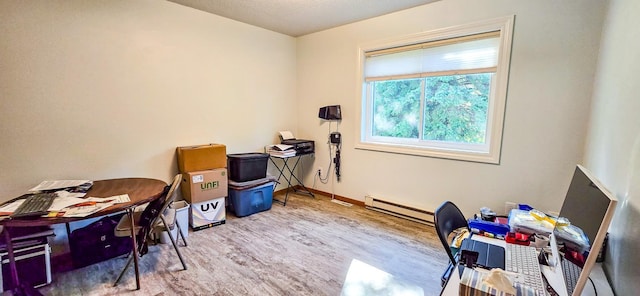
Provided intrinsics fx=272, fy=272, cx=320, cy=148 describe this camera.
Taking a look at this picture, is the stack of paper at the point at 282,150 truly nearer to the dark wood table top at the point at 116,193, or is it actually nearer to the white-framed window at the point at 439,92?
the white-framed window at the point at 439,92

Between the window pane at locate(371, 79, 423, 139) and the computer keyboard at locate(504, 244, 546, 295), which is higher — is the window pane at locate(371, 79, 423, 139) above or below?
above

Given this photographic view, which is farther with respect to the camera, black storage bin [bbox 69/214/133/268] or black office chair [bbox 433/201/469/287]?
black storage bin [bbox 69/214/133/268]

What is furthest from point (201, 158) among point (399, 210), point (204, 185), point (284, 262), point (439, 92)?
point (439, 92)

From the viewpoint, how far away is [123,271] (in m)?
2.04

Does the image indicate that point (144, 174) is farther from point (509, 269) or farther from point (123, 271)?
point (509, 269)

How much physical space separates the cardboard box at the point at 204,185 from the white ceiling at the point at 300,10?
6.00 ft

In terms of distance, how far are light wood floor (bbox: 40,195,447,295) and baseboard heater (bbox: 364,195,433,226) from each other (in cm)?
9

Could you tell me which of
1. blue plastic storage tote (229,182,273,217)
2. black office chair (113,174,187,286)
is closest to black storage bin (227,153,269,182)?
blue plastic storage tote (229,182,273,217)

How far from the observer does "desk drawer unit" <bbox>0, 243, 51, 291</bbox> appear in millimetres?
1857

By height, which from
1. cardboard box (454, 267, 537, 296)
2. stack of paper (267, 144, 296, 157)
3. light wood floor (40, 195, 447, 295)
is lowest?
light wood floor (40, 195, 447, 295)

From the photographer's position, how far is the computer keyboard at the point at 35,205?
162 centimetres

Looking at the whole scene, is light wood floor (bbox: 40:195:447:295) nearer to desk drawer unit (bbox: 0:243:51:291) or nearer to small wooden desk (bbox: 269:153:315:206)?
desk drawer unit (bbox: 0:243:51:291)

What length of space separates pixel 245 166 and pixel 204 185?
0.54 meters

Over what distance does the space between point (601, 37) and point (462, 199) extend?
174 cm
